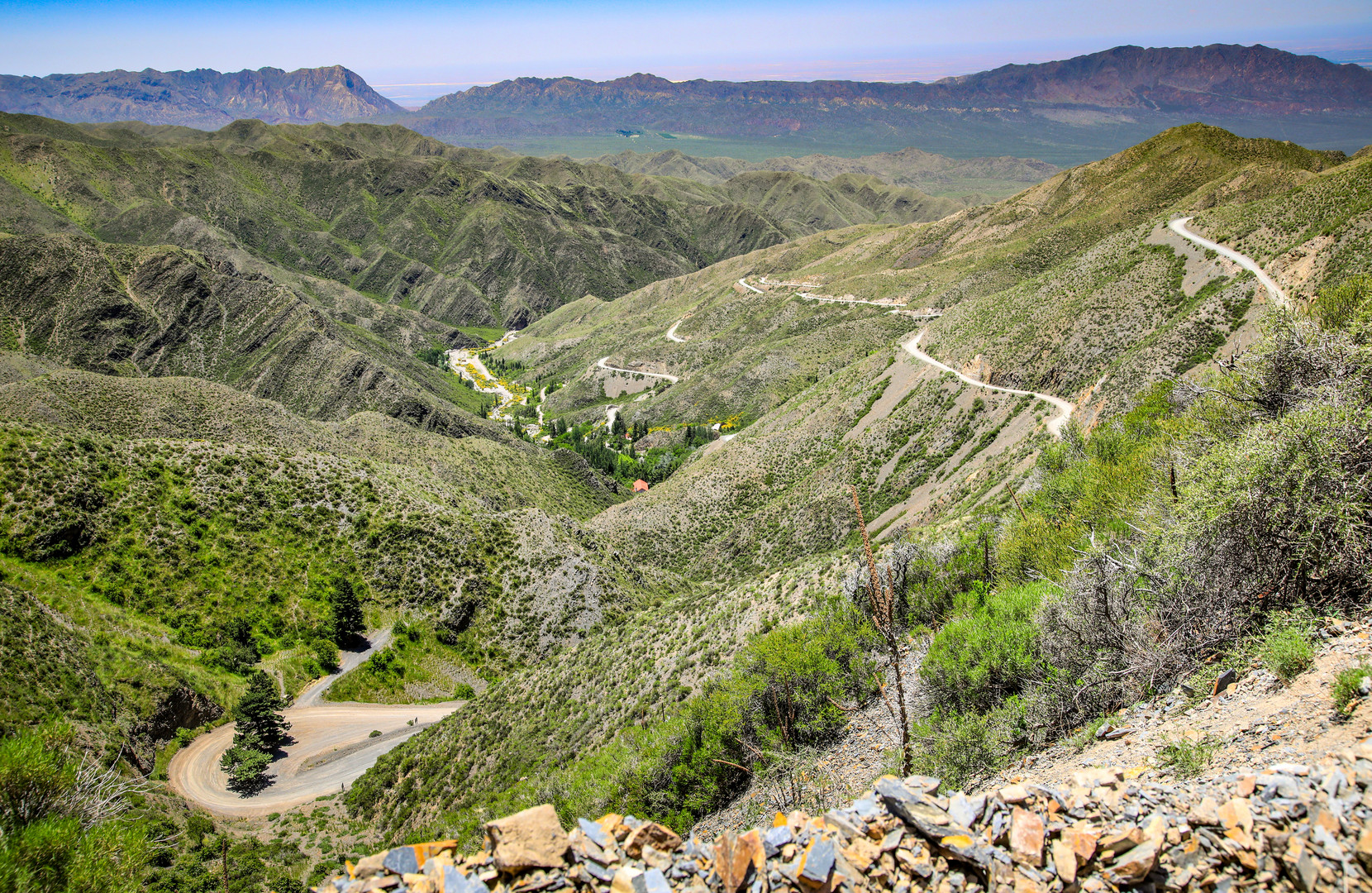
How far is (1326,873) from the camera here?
17.7 feet

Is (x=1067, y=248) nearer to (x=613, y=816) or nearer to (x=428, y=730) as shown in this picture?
(x=428, y=730)

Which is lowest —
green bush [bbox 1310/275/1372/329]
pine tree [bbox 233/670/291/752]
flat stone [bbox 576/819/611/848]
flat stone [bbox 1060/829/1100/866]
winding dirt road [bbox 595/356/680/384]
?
pine tree [bbox 233/670/291/752]

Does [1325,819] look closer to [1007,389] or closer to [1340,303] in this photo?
[1340,303]

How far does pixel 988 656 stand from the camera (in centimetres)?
1294

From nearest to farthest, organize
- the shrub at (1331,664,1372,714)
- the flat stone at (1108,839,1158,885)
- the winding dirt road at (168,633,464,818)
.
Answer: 1. the flat stone at (1108,839,1158,885)
2. the shrub at (1331,664,1372,714)
3. the winding dirt road at (168,633,464,818)

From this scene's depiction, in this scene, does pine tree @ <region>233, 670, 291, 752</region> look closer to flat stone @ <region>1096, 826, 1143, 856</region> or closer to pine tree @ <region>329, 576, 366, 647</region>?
pine tree @ <region>329, 576, 366, 647</region>

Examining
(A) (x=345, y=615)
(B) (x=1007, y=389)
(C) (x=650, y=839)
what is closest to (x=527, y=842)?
(C) (x=650, y=839)

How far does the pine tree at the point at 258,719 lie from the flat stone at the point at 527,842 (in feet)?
98.6

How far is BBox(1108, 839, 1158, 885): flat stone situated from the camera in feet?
19.6

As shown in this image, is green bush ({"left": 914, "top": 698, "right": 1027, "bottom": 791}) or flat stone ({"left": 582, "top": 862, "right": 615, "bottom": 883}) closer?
flat stone ({"left": 582, "top": 862, "right": 615, "bottom": 883})

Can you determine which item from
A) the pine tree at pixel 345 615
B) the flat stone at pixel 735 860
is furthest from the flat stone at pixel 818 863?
the pine tree at pixel 345 615

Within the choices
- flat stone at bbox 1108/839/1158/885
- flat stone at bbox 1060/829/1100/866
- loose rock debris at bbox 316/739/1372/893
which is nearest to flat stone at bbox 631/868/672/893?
loose rock debris at bbox 316/739/1372/893

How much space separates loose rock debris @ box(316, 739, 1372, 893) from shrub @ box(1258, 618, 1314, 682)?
8.82 ft

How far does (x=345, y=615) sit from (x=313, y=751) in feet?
30.5
